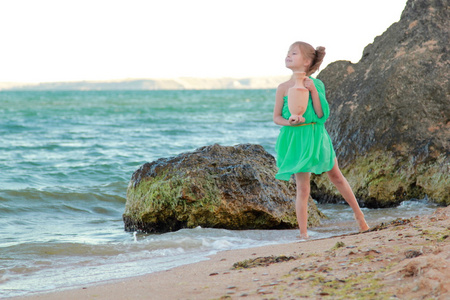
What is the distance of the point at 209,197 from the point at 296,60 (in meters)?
1.69

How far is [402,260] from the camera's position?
9.16ft

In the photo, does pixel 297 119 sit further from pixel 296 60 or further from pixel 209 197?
pixel 209 197

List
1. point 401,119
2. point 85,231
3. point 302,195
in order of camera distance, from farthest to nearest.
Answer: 1. point 401,119
2. point 85,231
3. point 302,195

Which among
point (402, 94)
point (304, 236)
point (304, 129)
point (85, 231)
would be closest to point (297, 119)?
point (304, 129)

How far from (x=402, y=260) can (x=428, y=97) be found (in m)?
4.01

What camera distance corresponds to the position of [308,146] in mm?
4348

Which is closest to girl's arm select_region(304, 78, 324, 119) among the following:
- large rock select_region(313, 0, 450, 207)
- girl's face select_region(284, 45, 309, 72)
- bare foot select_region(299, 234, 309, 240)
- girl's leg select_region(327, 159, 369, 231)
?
girl's face select_region(284, 45, 309, 72)

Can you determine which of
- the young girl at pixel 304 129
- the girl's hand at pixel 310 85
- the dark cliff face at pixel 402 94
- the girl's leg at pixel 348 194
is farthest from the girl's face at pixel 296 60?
the dark cliff face at pixel 402 94

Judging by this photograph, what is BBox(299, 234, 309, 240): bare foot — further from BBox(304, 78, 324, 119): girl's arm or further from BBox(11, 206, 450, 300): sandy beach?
BBox(304, 78, 324, 119): girl's arm

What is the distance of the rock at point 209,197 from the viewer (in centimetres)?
529

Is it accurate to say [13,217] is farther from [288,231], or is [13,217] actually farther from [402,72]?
[402,72]

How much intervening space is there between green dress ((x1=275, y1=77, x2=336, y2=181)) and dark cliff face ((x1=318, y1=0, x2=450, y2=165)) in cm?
221

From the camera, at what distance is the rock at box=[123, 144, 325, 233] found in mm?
5285

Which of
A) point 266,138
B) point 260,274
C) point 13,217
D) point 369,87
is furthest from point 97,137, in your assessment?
point 260,274
